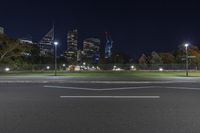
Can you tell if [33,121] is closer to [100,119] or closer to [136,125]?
[100,119]

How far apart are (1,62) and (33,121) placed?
240 ft

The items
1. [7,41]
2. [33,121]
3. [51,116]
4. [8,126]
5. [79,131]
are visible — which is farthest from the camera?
[7,41]

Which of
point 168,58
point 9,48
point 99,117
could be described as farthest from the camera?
point 168,58

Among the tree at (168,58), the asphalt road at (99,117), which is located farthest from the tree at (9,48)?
the asphalt road at (99,117)

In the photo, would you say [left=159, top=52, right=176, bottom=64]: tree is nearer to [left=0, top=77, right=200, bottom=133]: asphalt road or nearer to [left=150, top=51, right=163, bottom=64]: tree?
[left=150, top=51, right=163, bottom=64]: tree

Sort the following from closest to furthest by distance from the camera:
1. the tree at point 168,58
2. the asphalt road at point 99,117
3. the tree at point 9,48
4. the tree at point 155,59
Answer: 1. the asphalt road at point 99,117
2. the tree at point 9,48
3. the tree at point 168,58
4. the tree at point 155,59

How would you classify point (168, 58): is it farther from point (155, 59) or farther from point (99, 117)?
point (99, 117)

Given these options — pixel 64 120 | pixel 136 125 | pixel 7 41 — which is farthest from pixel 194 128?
pixel 7 41

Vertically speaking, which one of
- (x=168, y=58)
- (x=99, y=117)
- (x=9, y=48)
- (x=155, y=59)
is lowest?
(x=99, y=117)

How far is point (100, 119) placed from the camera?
8.84 meters

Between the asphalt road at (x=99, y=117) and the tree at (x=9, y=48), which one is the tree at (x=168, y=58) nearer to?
the tree at (x=9, y=48)

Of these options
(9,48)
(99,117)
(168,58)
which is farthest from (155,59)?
(99,117)

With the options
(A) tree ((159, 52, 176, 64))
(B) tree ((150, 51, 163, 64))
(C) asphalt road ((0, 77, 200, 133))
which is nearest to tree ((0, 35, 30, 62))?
(B) tree ((150, 51, 163, 64))

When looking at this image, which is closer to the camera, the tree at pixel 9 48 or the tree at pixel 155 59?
the tree at pixel 9 48
